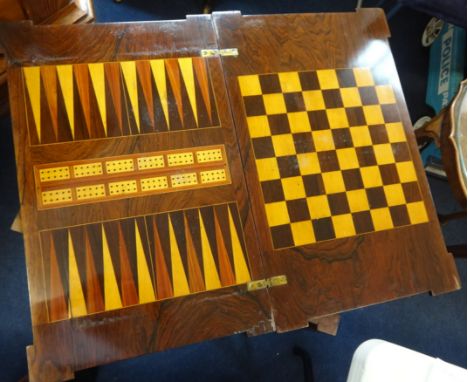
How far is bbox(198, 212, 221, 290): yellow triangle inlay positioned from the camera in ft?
4.51

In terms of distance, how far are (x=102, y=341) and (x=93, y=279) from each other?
22 cm

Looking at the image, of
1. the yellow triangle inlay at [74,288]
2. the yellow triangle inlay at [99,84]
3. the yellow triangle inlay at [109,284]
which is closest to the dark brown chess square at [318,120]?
the yellow triangle inlay at [99,84]

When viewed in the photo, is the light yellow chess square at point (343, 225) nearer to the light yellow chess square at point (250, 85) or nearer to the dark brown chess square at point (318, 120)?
the dark brown chess square at point (318, 120)

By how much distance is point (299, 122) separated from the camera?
1.60 m

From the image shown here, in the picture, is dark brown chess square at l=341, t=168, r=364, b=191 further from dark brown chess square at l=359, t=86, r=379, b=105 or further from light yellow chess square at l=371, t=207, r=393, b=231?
dark brown chess square at l=359, t=86, r=379, b=105

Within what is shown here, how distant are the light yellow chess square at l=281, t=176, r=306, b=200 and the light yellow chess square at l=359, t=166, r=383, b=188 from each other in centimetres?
30

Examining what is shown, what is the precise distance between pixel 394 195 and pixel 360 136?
12.2 inches

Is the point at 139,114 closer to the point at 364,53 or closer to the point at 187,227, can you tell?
the point at 187,227

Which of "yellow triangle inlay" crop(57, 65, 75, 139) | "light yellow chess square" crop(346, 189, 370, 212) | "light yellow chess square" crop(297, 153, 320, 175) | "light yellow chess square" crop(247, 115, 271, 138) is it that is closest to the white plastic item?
"light yellow chess square" crop(346, 189, 370, 212)

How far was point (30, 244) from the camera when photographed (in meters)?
1.28

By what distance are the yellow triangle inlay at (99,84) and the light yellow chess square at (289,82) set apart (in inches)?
30.3

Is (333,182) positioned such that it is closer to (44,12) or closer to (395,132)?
(395,132)

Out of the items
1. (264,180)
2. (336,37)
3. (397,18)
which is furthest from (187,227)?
(397,18)

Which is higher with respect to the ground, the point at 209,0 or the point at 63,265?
the point at 209,0
